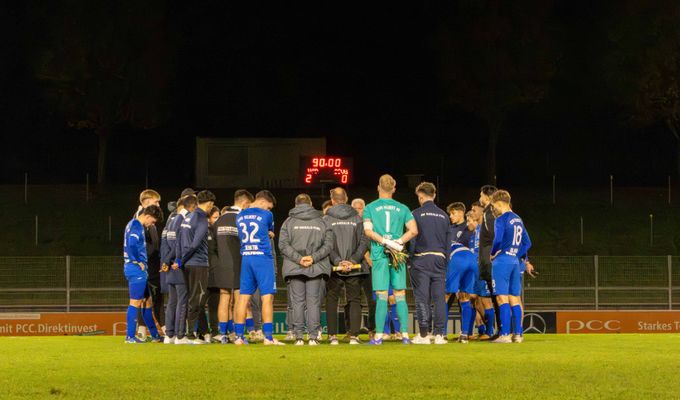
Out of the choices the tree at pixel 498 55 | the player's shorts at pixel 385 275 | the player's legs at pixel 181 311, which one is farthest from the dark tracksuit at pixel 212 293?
the tree at pixel 498 55

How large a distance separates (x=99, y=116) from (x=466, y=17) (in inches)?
622

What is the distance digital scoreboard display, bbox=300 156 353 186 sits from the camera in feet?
126

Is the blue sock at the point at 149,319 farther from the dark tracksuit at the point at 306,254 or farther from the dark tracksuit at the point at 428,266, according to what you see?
the dark tracksuit at the point at 428,266

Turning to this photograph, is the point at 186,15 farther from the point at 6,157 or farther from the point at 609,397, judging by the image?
the point at 609,397

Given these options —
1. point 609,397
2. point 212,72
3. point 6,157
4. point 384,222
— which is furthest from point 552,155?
point 609,397

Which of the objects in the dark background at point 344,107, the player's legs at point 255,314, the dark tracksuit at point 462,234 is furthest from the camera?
the dark background at point 344,107

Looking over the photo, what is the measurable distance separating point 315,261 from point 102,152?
37.4 metres

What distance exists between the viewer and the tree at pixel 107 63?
4762 centimetres

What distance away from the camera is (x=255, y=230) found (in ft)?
44.7

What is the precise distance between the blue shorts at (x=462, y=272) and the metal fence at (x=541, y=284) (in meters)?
11.5

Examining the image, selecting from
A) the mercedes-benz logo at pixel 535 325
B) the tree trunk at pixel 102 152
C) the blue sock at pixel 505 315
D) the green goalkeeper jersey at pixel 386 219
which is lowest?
the mercedes-benz logo at pixel 535 325

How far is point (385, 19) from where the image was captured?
56.0 meters

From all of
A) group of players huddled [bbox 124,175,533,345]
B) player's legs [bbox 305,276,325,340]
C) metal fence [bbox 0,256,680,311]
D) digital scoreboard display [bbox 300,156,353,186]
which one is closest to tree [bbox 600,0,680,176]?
digital scoreboard display [bbox 300,156,353,186]

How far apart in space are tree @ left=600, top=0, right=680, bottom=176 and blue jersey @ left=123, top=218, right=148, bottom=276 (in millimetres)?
35470
